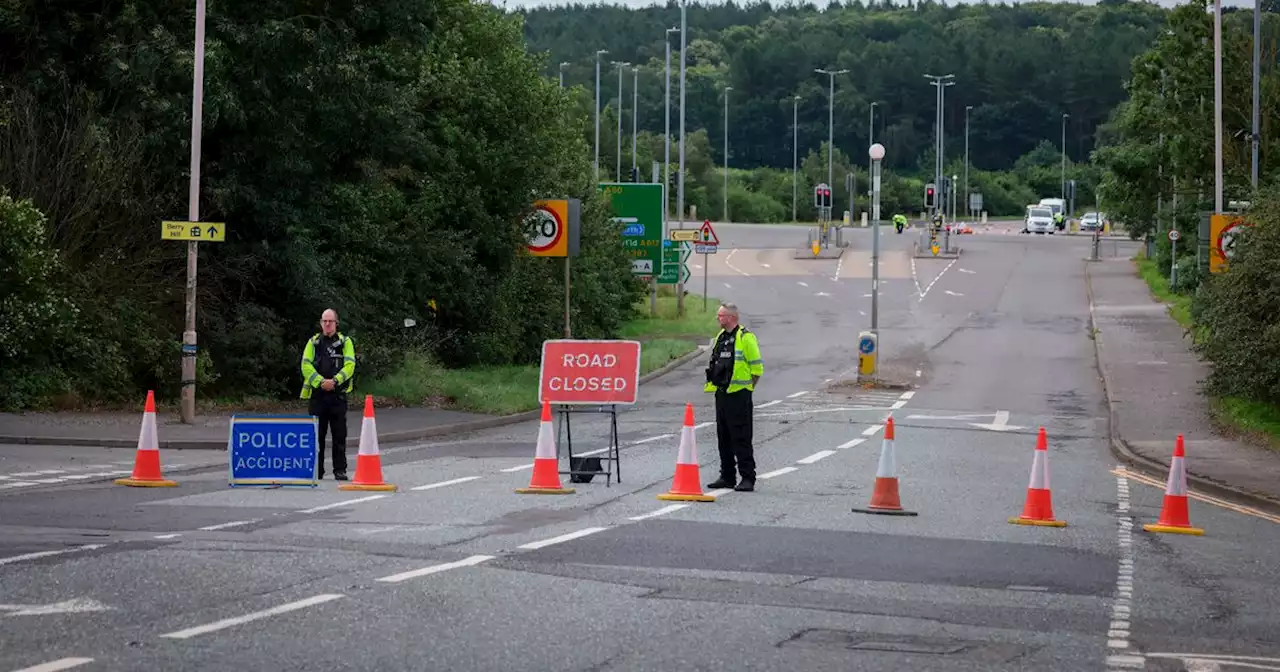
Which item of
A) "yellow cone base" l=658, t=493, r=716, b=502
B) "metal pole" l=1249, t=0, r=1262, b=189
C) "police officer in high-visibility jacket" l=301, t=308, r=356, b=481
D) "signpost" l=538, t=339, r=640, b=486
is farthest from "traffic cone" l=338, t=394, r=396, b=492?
"metal pole" l=1249, t=0, r=1262, b=189

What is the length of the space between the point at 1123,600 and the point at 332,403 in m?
9.93

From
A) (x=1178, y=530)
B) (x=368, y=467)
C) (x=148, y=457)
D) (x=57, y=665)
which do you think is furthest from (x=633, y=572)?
(x=148, y=457)

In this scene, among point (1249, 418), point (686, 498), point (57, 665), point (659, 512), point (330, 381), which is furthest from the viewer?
point (1249, 418)

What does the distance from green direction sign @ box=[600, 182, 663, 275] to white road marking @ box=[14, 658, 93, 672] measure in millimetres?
45472

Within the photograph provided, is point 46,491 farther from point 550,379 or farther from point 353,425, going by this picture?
point 353,425

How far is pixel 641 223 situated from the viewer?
5488cm

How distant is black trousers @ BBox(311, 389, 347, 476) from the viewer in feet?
64.5

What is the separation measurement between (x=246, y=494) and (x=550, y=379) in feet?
11.5

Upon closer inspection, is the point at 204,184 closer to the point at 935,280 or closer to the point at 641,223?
the point at 641,223

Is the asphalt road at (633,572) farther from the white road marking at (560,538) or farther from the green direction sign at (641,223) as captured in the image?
the green direction sign at (641,223)

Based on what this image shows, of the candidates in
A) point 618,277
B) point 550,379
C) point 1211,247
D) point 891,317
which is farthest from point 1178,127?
point 550,379

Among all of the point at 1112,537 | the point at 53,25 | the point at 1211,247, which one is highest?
the point at 53,25

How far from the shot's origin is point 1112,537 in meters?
16.5

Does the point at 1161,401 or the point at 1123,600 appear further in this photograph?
the point at 1161,401
